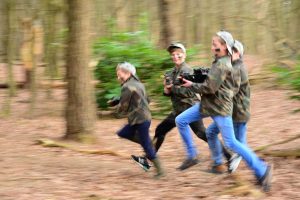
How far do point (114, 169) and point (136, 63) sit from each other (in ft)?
14.6

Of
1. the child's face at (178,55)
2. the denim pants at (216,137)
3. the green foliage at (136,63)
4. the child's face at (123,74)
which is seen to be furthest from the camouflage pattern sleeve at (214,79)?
the green foliage at (136,63)

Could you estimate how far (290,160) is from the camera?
7.95 m

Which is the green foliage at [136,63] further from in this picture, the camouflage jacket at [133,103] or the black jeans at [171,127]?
the camouflage jacket at [133,103]

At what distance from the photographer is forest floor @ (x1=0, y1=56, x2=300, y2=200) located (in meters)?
6.39

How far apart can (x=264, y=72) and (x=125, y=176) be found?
35.2 feet

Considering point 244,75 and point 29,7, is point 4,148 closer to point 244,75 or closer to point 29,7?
point 244,75

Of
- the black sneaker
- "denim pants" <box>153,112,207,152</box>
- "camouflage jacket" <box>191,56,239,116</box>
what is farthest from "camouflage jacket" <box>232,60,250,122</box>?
the black sneaker

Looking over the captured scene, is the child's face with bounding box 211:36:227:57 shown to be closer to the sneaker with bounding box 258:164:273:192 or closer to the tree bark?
the sneaker with bounding box 258:164:273:192

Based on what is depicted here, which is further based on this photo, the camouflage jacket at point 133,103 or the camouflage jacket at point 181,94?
the camouflage jacket at point 181,94

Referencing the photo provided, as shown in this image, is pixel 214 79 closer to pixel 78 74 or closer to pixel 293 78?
pixel 293 78

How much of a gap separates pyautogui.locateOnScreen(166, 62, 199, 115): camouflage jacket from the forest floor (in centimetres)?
96

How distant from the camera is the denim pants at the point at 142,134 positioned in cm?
713

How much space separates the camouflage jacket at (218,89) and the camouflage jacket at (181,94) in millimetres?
853

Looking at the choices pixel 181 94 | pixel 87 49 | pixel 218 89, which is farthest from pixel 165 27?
pixel 218 89
